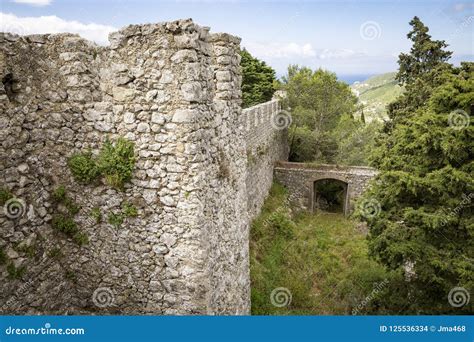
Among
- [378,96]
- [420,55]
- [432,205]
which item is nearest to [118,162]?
[432,205]

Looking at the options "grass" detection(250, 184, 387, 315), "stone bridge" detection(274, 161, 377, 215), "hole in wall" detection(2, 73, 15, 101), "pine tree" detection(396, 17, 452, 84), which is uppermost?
"pine tree" detection(396, 17, 452, 84)

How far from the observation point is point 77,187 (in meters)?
4.74

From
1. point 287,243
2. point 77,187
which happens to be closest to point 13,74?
point 77,187

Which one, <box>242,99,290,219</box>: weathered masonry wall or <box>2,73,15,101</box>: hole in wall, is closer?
<box>2,73,15,101</box>: hole in wall

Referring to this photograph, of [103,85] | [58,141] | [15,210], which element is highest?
[103,85]

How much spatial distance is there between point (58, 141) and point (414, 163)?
8011mm

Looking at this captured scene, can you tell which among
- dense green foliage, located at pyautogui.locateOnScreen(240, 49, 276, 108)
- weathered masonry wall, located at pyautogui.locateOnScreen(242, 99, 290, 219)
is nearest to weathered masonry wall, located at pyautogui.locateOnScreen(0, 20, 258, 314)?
weathered masonry wall, located at pyautogui.locateOnScreen(242, 99, 290, 219)

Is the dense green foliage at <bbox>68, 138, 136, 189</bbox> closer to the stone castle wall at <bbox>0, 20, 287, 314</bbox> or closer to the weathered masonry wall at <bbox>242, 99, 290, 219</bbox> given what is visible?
the stone castle wall at <bbox>0, 20, 287, 314</bbox>

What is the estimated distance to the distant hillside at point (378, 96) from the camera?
→ 21.8 meters

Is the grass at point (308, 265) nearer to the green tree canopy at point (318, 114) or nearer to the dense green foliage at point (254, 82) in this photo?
the green tree canopy at point (318, 114)

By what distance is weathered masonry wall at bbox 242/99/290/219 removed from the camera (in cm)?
1445

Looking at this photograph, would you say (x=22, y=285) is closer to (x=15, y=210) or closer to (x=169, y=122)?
(x=15, y=210)

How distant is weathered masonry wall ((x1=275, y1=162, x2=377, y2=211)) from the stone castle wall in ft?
49.5

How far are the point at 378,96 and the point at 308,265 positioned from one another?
7706 cm
